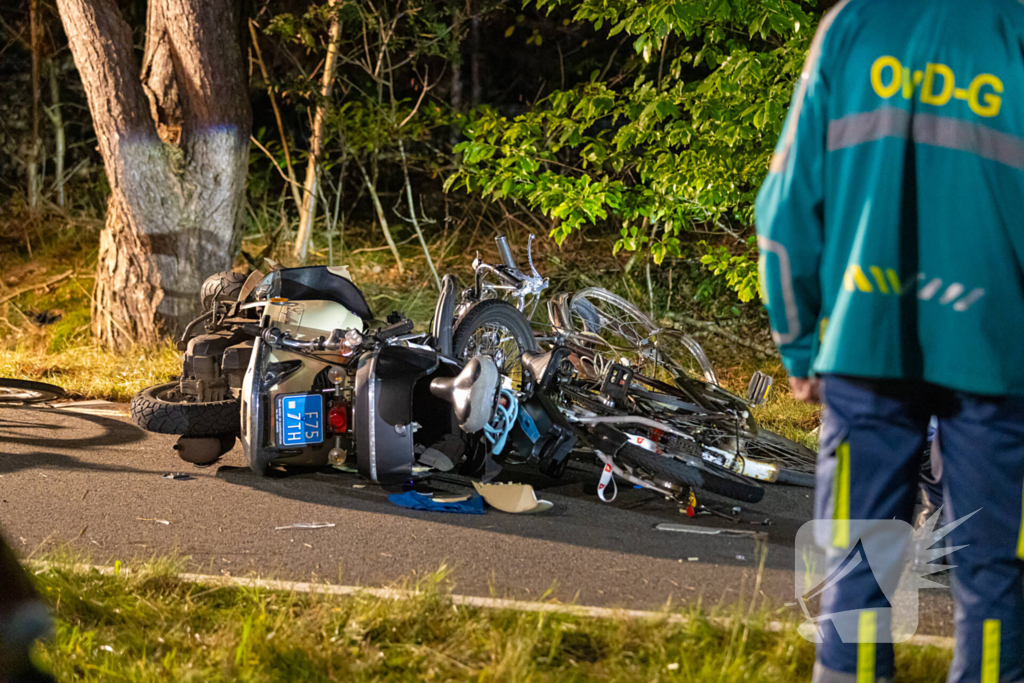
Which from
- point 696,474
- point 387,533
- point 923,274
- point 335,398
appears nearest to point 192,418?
point 335,398

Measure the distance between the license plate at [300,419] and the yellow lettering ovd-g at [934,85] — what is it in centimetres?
338

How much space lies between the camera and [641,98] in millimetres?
7457

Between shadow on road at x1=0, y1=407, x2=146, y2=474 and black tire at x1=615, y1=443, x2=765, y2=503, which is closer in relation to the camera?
black tire at x1=615, y1=443, x2=765, y2=503

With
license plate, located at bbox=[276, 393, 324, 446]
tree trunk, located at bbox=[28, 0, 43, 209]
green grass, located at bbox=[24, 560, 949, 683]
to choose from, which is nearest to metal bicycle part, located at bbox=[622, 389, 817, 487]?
license plate, located at bbox=[276, 393, 324, 446]

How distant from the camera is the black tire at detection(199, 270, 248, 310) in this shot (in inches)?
247

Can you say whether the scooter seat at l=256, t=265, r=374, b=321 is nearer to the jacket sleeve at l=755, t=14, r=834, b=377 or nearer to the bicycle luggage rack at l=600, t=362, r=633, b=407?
the bicycle luggage rack at l=600, t=362, r=633, b=407

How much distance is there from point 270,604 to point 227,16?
754 centimetres

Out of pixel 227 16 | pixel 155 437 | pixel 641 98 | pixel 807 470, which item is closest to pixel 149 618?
pixel 155 437

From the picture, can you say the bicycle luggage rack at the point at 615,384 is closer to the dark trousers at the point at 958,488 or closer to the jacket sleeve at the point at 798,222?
the jacket sleeve at the point at 798,222

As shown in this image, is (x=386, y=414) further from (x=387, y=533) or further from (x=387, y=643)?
(x=387, y=643)

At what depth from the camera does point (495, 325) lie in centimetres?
603

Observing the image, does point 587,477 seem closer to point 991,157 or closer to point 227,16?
point 991,157

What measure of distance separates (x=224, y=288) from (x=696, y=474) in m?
3.61

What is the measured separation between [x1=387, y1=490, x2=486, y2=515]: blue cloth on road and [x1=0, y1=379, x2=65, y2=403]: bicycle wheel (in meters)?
3.75
